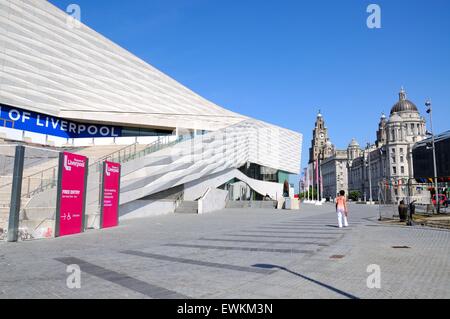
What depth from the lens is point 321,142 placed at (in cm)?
17162

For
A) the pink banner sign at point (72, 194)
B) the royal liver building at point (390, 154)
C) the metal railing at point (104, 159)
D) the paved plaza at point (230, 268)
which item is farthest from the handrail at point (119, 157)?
the royal liver building at point (390, 154)

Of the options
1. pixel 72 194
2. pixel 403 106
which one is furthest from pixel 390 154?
pixel 72 194

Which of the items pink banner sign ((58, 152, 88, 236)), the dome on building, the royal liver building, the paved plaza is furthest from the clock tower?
the paved plaza

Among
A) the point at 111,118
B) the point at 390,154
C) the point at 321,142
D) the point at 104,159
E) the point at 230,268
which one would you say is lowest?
the point at 230,268

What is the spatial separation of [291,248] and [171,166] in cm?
1757

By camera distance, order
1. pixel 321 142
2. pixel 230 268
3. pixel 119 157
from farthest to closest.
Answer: pixel 321 142 → pixel 119 157 → pixel 230 268

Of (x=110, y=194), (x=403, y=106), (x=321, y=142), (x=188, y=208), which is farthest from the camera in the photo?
(x=321, y=142)

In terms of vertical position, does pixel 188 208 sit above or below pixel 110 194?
below

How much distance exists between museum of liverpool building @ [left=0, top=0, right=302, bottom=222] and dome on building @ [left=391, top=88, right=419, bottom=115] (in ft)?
310

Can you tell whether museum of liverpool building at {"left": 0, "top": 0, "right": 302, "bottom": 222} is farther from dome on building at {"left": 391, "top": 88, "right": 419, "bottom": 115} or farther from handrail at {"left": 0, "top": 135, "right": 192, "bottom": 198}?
dome on building at {"left": 391, "top": 88, "right": 419, "bottom": 115}

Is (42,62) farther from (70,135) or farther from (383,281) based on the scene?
(383,281)

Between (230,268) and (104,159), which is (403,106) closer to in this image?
(104,159)

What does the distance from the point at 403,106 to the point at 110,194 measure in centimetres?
12723
